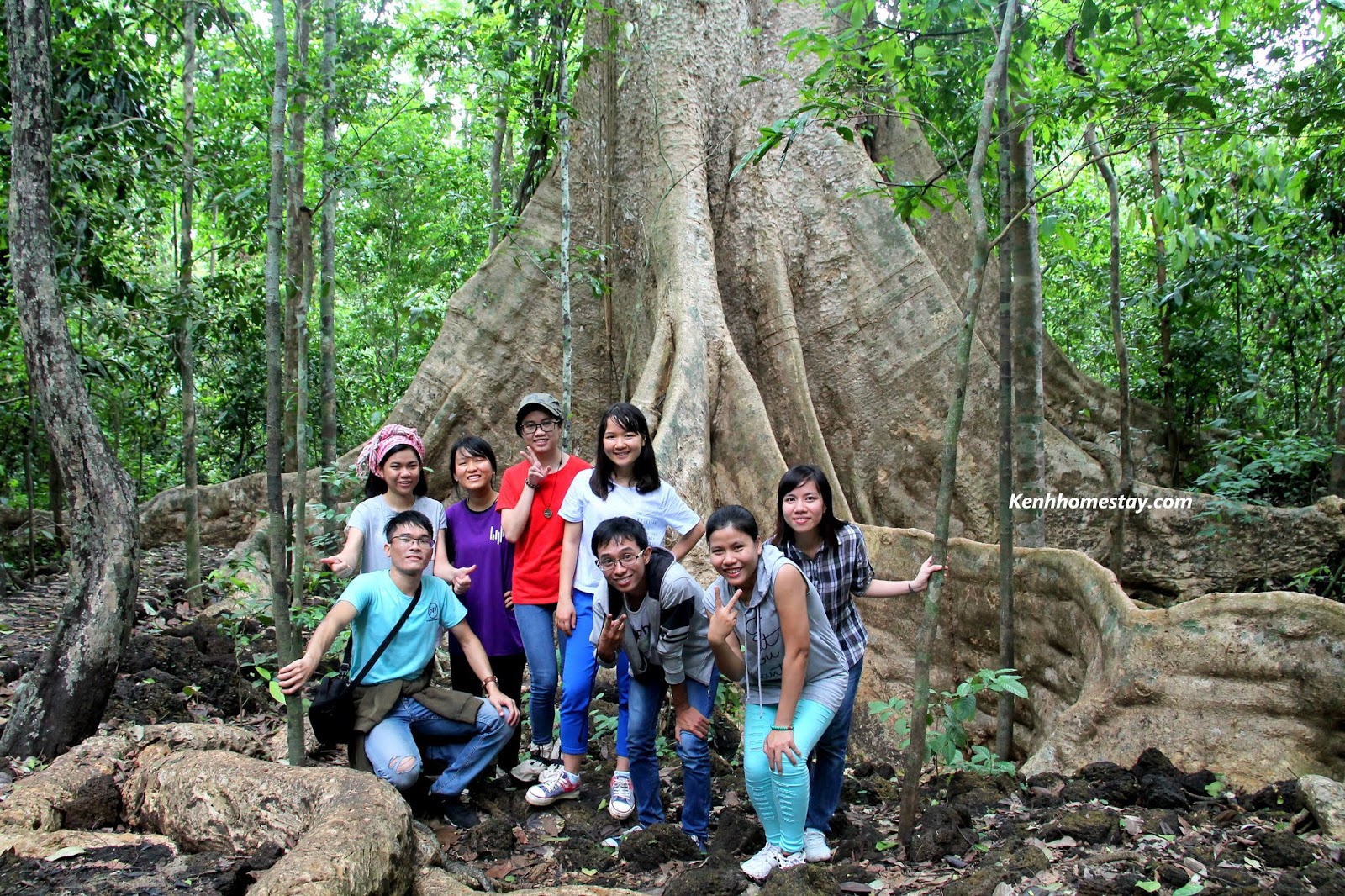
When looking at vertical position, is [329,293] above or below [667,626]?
above

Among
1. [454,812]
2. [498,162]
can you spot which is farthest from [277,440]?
[498,162]

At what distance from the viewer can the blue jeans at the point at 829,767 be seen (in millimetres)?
3652

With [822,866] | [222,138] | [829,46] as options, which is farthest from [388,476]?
[222,138]

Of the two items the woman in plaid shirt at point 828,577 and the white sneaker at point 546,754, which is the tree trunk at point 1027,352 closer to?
the woman in plaid shirt at point 828,577

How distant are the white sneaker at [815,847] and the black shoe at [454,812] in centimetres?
145

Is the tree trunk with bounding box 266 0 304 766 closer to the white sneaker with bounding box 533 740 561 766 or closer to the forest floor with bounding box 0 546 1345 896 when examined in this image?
the forest floor with bounding box 0 546 1345 896

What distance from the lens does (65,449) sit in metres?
4.44

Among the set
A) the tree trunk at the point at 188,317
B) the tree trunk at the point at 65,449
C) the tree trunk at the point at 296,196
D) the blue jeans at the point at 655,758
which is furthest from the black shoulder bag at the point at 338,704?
the tree trunk at the point at 188,317

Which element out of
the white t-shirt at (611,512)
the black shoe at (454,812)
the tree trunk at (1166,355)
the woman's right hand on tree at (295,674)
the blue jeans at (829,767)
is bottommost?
the black shoe at (454,812)

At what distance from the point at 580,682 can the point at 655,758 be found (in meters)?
0.50

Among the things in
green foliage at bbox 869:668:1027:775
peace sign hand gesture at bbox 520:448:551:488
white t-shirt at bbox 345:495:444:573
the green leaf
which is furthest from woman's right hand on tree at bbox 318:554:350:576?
the green leaf

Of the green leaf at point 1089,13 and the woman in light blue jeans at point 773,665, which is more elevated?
the green leaf at point 1089,13

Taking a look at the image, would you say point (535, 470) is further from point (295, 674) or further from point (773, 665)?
point (773, 665)

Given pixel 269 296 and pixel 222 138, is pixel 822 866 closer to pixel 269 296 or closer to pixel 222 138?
pixel 269 296
